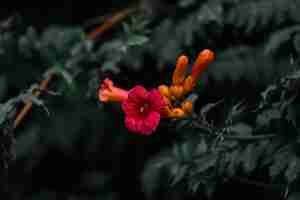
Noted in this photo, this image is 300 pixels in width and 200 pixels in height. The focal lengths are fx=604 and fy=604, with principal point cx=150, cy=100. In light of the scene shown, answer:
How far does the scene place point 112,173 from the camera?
183 inches

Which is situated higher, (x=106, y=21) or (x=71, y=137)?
(x=106, y=21)

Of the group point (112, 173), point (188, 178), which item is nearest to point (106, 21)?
point (112, 173)

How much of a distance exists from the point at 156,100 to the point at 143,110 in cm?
8

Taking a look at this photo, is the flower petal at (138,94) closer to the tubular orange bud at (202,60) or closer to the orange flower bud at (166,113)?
the orange flower bud at (166,113)

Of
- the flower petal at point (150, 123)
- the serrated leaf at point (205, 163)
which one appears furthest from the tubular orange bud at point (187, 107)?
the serrated leaf at point (205, 163)

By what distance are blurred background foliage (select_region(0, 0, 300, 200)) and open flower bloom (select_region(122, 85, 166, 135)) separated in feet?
0.60

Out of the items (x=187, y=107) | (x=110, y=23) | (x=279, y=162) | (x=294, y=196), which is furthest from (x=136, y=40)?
(x=110, y=23)

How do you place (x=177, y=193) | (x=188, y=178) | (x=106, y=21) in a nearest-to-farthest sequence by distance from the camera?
(x=188, y=178) < (x=177, y=193) < (x=106, y=21)

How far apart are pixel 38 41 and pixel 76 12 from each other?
1.53 metres

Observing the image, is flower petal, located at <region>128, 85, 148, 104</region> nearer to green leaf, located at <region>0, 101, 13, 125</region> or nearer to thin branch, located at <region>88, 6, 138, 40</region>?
green leaf, located at <region>0, 101, 13, 125</region>

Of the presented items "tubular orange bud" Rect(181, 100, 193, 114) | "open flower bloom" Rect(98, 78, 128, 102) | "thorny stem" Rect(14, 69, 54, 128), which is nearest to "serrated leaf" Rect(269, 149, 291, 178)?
"tubular orange bud" Rect(181, 100, 193, 114)

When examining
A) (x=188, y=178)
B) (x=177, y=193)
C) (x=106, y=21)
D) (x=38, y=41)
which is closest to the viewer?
(x=188, y=178)

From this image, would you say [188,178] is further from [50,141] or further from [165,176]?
[50,141]

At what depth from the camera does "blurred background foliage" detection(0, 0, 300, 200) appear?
7.86ft
